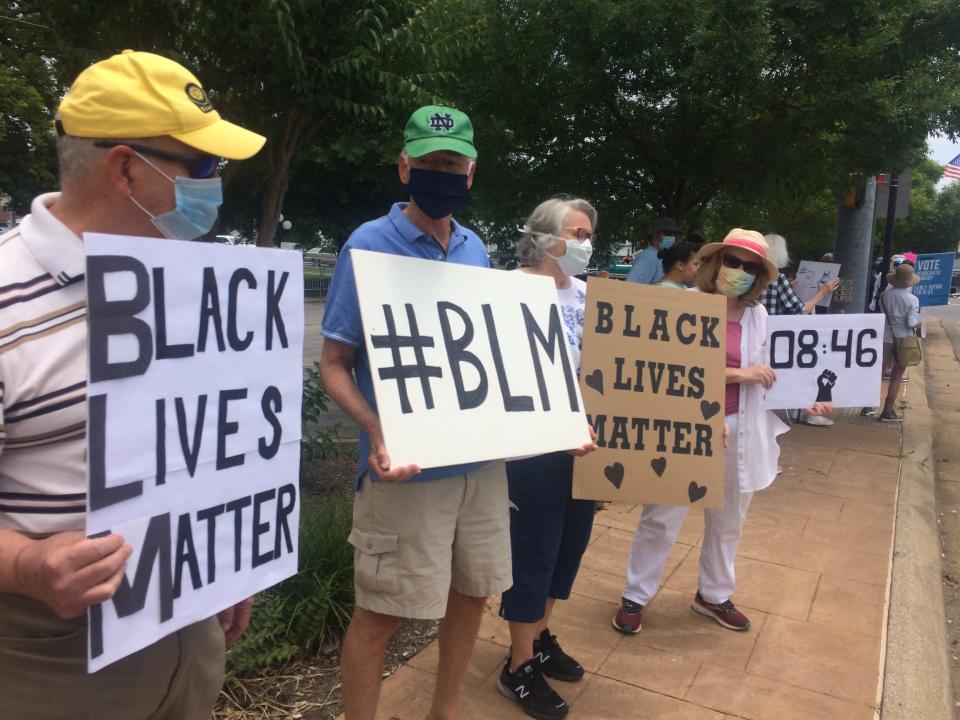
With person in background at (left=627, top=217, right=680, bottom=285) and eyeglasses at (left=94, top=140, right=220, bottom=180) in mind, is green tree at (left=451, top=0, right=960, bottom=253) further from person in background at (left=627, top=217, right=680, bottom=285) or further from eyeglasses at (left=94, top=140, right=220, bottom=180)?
eyeglasses at (left=94, top=140, right=220, bottom=180)

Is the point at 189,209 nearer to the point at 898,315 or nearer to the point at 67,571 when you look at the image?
the point at 67,571

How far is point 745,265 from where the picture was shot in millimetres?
3363

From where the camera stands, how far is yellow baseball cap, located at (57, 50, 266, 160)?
4.40 ft

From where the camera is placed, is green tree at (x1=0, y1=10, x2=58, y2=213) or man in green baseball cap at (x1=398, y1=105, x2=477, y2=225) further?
green tree at (x1=0, y1=10, x2=58, y2=213)

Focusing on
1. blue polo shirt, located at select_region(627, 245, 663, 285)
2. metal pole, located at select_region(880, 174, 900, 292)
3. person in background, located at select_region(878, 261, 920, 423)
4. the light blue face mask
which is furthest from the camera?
metal pole, located at select_region(880, 174, 900, 292)

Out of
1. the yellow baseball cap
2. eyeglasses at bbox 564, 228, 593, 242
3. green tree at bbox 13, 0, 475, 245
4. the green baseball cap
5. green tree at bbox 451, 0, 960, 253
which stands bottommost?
eyeglasses at bbox 564, 228, 593, 242

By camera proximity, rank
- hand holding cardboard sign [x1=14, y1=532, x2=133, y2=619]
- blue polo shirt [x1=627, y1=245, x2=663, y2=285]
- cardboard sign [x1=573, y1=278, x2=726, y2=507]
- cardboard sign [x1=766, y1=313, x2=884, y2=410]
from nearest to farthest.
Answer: hand holding cardboard sign [x1=14, y1=532, x2=133, y2=619] < cardboard sign [x1=573, y1=278, x2=726, y2=507] < cardboard sign [x1=766, y1=313, x2=884, y2=410] < blue polo shirt [x1=627, y1=245, x2=663, y2=285]

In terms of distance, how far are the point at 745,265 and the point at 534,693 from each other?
205 cm

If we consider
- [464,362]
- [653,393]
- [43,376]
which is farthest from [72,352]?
[653,393]

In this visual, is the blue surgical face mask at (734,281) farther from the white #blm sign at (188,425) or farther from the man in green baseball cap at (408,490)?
the white #blm sign at (188,425)

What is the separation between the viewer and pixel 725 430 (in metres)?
3.25

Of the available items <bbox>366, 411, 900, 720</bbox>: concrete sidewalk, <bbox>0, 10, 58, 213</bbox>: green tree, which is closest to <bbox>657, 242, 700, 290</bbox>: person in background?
<bbox>366, 411, 900, 720</bbox>: concrete sidewalk

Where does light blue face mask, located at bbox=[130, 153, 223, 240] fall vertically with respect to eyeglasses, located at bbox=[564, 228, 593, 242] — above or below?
below

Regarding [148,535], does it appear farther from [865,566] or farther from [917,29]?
[917,29]
